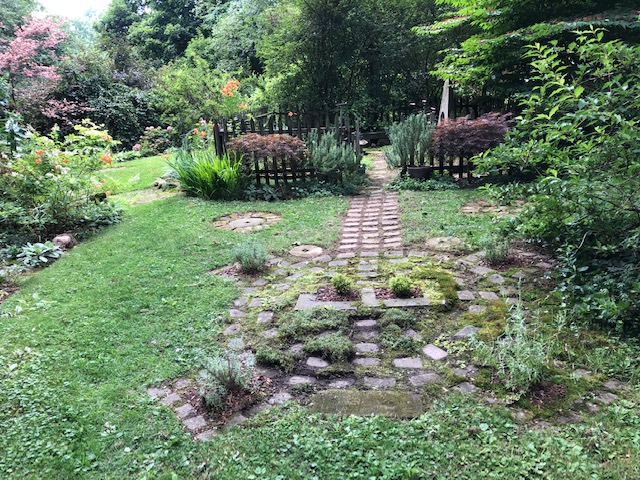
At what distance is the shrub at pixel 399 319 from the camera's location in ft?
9.86

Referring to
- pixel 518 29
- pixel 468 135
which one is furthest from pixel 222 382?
pixel 518 29

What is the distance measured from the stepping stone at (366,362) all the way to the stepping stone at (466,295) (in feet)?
3.29

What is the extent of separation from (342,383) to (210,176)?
4.98 m

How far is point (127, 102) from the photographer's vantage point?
44.8 ft

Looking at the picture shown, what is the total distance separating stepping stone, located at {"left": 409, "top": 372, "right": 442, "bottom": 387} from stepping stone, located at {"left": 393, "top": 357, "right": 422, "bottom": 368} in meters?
0.10

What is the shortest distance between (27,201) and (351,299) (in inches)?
162

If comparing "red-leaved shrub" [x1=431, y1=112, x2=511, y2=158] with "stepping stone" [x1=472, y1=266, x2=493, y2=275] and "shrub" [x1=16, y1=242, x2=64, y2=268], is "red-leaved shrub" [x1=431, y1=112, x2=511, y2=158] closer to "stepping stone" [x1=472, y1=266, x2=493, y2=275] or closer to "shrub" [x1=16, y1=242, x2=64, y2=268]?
"stepping stone" [x1=472, y1=266, x2=493, y2=275]

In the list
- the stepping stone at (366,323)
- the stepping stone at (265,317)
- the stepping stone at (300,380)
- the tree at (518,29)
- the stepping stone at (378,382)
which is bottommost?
the stepping stone at (378,382)

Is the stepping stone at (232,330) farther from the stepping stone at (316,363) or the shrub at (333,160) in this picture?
the shrub at (333,160)

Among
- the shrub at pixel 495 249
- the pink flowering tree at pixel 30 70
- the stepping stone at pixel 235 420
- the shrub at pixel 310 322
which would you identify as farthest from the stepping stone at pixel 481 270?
the pink flowering tree at pixel 30 70

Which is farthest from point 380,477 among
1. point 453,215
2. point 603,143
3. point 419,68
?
point 419,68

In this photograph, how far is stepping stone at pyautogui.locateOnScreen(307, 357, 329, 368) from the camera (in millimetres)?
2646

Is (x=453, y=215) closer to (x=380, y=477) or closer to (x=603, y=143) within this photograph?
(x=603, y=143)

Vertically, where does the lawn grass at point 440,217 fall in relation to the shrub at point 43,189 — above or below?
below
